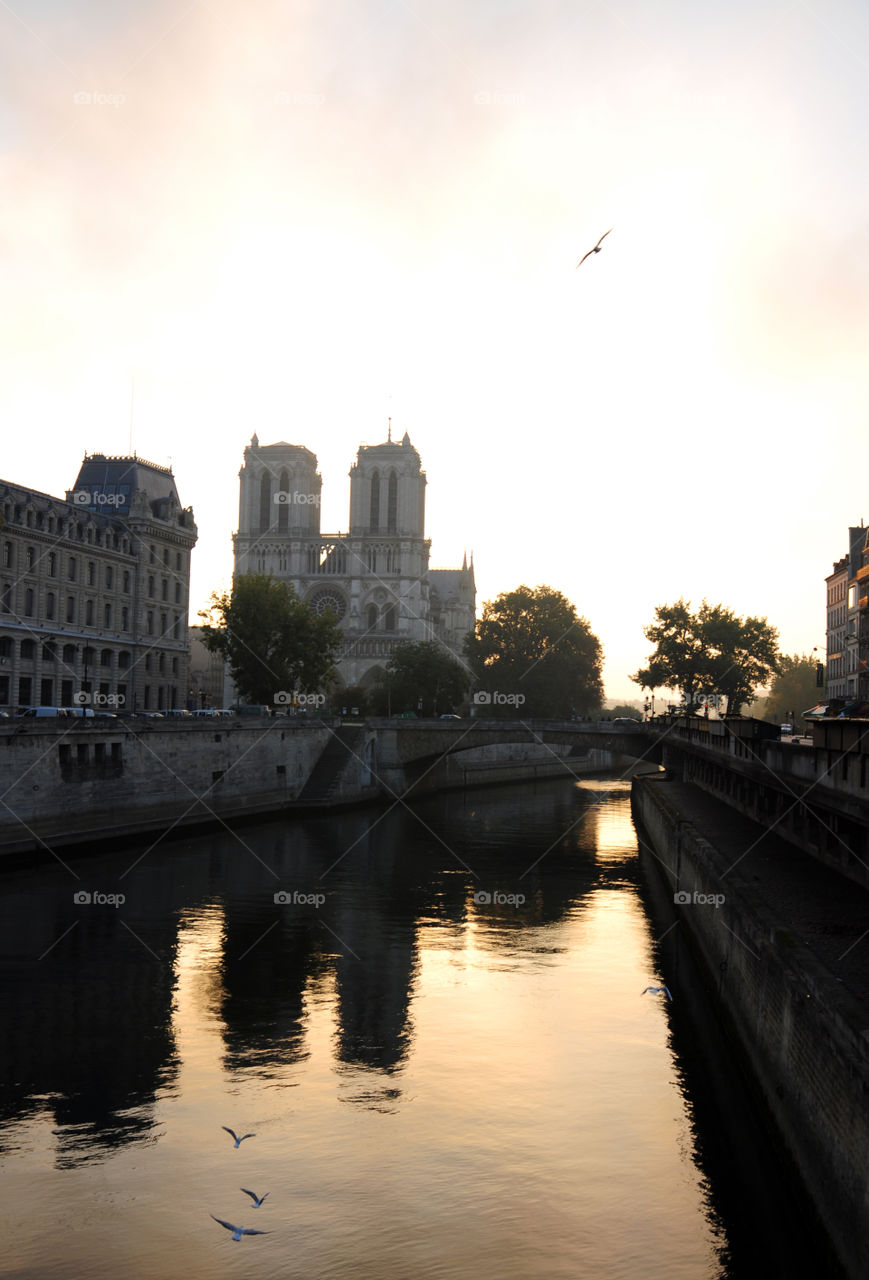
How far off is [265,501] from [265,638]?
231 feet

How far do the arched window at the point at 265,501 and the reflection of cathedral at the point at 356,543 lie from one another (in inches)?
5.1

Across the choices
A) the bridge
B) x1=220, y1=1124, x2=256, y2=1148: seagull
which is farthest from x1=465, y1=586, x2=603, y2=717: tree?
x1=220, y1=1124, x2=256, y2=1148: seagull

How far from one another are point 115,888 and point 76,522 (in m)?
42.4

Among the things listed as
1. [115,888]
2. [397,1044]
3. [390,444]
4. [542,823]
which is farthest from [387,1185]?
[390,444]

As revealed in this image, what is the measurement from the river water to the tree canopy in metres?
68.9

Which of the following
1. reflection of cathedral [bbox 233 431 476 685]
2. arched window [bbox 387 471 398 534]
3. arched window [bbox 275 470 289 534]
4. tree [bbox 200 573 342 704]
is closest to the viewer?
tree [bbox 200 573 342 704]

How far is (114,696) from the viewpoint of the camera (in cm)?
7850

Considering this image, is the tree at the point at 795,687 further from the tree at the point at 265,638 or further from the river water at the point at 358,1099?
the river water at the point at 358,1099

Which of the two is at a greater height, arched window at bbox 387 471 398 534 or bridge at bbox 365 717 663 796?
arched window at bbox 387 471 398 534

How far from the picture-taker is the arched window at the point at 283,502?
146 metres

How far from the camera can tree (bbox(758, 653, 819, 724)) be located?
515 ft

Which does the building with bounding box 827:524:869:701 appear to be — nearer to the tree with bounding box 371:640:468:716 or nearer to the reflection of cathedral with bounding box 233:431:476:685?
the tree with bounding box 371:640:468:716

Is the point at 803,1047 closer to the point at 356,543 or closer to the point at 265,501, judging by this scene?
the point at 356,543

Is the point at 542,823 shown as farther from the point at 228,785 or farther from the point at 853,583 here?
the point at 853,583
